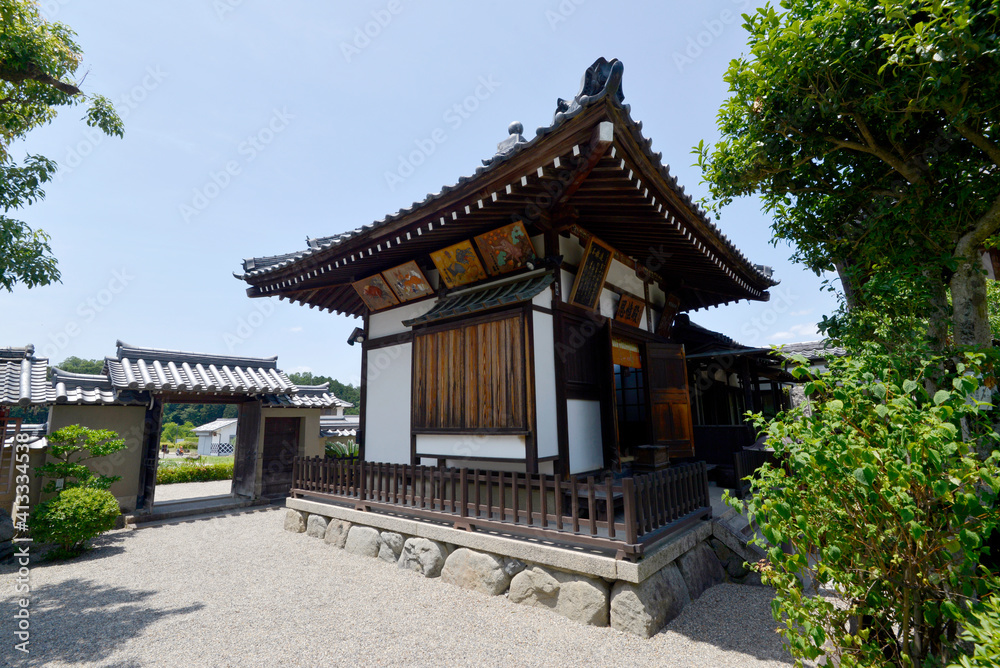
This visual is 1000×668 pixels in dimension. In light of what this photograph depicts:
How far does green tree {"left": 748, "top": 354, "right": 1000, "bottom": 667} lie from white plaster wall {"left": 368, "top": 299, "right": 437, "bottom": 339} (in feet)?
18.9

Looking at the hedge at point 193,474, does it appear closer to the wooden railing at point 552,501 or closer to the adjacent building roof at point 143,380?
the adjacent building roof at point 143,380

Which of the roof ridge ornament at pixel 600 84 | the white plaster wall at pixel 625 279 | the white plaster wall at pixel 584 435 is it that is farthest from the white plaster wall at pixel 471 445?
the roof ridge ornament at pixel 600 84

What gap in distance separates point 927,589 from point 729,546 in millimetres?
3717

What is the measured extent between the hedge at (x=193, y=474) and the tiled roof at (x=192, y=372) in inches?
292

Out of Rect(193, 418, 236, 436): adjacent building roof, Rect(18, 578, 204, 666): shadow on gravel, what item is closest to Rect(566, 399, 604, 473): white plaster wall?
Rect(18, 578, 204, 666): shadow on gravel

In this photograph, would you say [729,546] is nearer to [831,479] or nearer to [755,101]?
[831,479]

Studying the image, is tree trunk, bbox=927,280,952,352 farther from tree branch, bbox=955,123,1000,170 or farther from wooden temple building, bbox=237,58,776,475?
wooden temple building, bbox=237,58,776,475

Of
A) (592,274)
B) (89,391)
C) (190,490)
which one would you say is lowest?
(190,490)

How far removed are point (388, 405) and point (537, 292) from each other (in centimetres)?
382

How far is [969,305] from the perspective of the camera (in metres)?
3.67

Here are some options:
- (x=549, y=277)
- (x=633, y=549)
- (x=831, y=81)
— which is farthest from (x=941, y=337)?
(x=549, y=277)

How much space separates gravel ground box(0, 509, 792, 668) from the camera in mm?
3639

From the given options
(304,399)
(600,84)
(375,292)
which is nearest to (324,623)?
(375,292)

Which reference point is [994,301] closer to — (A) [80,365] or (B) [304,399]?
(B) [304,399]
